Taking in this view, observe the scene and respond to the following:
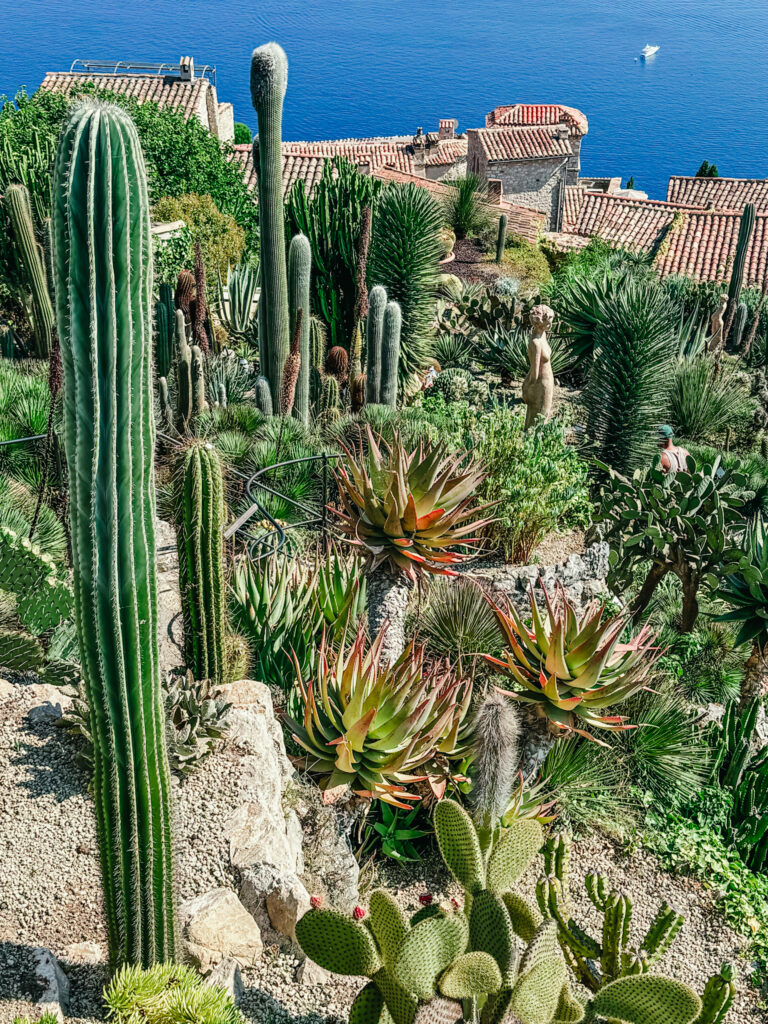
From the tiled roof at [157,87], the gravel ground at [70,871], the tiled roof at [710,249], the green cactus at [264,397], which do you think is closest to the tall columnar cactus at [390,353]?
the green cactus at [264,397]

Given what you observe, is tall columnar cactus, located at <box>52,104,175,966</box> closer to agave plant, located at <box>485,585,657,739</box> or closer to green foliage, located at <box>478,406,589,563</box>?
agave plant, located at <box>485,585,657,739</box>

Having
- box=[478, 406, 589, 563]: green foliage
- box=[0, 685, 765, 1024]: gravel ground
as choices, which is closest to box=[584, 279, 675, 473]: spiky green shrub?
box=[478, 406, 589, 563]: green foliage

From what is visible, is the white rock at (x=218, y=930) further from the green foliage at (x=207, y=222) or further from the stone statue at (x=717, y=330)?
the green foliage at (x=207, y=222)

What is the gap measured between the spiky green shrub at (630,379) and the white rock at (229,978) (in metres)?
7.40

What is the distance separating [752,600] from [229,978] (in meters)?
4.28

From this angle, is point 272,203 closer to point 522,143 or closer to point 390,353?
point 390,353

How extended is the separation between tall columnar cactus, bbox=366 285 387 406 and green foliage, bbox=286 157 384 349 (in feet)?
4.51

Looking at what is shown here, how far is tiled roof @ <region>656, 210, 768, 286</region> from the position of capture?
21.7 metres

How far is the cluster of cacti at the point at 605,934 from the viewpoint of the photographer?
13.9 ft

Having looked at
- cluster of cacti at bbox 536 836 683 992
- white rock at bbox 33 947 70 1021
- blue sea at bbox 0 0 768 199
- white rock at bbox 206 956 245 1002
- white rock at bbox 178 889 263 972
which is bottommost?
cluster of cacti at bbox 536 836 683 992

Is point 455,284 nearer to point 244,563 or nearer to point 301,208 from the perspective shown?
point 301,208

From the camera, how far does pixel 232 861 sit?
3.82 meters

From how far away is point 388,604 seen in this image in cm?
584

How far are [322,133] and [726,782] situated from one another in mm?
91424
